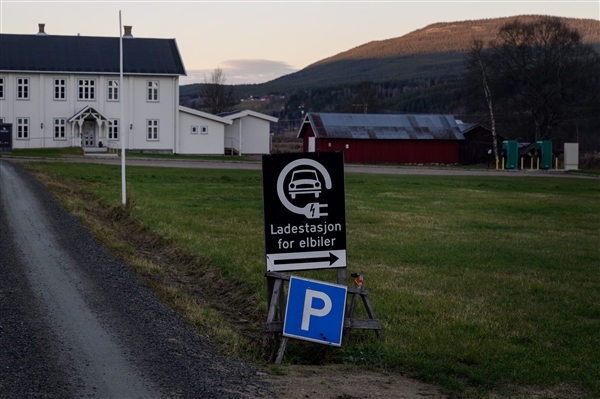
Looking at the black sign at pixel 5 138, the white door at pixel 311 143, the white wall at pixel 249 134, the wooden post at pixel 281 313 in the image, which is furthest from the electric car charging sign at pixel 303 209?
the white wall at pixel 249 134

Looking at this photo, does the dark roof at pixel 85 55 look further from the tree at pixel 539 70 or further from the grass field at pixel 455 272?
the grass field at pixel 455 272

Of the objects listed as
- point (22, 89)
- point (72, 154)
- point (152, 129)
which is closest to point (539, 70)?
point (152, 129)

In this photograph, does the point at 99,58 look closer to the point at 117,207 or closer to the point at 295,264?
the point at 117,207

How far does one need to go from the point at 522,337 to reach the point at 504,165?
58025mm

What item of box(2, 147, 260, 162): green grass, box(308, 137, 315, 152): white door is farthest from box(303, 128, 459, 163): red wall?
box(2, 147, 260, 162): green grass

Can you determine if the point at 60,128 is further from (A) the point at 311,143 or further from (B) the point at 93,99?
(A) the point at 311,143

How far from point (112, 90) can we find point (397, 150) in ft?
75.9

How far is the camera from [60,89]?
2667 inches

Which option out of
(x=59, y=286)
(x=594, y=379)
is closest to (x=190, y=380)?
(x=594, y=379)

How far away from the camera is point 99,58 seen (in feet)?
226

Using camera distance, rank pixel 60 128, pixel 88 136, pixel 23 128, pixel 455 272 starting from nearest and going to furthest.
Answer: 1. pixel 455 272
2. pixel 23 128
3. pixel 60 128
4. pixel 88 136

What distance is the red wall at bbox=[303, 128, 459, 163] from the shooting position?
70.6 meters

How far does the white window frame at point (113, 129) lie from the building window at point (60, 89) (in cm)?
398

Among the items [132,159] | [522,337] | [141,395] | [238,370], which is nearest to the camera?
[141,395]
